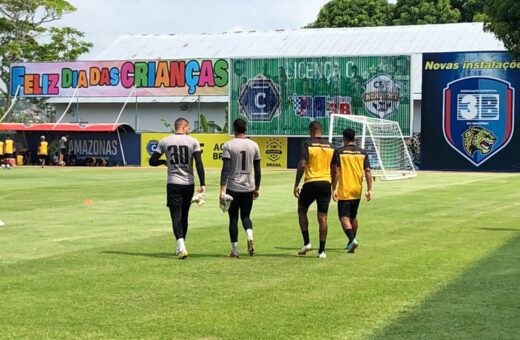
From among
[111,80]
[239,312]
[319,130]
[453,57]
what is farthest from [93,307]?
[111,80]

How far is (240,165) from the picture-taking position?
1272 cm

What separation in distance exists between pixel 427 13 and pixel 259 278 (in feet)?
219

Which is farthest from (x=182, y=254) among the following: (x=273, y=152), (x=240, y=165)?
(x=273, y=152)

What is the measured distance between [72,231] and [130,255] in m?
3.52

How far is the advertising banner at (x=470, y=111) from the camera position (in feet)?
158

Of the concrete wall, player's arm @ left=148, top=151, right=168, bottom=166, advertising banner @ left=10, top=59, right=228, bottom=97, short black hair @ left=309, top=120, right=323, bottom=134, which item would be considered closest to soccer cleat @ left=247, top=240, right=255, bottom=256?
player's arm @ left=148, top=151, right=168, bottom=166

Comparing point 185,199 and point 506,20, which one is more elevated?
point 506,20

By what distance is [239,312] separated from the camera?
28.4ft

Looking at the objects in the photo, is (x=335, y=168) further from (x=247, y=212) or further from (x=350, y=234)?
(x=247, y=212)

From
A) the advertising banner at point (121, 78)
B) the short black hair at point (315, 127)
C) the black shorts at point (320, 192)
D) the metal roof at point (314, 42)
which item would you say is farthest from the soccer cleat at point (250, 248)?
the metal roof at point (314, 42)

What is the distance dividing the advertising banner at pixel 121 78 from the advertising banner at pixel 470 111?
12.5m

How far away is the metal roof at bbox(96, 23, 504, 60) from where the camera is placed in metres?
62.4

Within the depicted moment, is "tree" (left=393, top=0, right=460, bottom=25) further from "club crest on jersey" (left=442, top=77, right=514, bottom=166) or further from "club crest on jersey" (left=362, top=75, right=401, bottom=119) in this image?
"club crest on jersey" (left=442, top=77, right=514, bottom=166)

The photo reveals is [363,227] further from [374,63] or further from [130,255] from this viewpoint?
[374,63]
